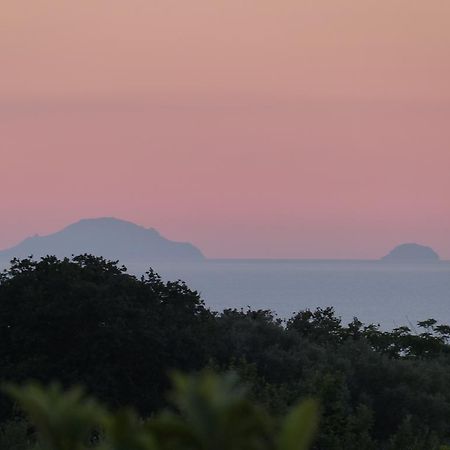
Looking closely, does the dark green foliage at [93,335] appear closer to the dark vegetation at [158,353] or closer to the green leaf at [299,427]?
the dark vegetation at [158,353]

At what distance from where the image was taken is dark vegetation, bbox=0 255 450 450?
2659cm

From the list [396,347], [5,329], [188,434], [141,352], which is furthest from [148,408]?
[188,434]

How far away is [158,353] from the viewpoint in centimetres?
2814

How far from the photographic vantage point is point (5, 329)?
28.3 m

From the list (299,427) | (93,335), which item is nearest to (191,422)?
(299,427)

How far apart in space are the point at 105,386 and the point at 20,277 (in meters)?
5.05

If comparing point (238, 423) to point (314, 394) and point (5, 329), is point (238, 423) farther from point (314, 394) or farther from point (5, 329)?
point (5, 329)

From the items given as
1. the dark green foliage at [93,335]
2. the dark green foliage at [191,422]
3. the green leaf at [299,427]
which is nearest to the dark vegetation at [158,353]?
the dark green foliage at [93,335]

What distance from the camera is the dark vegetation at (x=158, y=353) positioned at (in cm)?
2659

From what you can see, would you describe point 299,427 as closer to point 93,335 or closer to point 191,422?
point 191,422

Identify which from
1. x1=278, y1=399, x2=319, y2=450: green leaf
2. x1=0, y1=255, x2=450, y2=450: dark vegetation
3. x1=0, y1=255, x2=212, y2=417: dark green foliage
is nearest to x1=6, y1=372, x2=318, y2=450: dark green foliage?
x1=278, y1=399, x2=319, y2=450: green leaf

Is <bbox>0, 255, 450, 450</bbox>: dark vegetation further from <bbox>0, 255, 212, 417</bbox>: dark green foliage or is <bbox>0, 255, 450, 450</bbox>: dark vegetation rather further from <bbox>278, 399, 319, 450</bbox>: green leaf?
<bbox>278, 399, 319, 450</bbox>: green leaf

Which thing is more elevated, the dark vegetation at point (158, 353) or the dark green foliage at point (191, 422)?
the dark green foliage at point (191, 422)

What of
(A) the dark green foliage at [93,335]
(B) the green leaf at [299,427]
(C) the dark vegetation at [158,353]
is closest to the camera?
(B) the green leaf at [299,427]
